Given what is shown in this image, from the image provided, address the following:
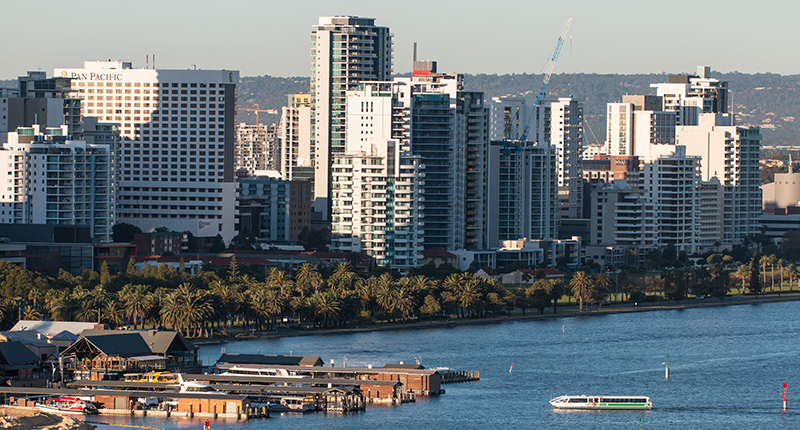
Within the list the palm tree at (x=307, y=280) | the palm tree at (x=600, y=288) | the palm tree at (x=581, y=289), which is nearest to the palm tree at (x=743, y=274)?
the palm tree at (x=600, y=288)

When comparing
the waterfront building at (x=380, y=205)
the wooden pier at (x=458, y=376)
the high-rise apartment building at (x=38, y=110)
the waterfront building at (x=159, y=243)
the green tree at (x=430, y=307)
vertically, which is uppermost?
the high-rise apartment building at (x=38, y=110)

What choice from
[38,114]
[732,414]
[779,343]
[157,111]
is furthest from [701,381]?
[157,111]

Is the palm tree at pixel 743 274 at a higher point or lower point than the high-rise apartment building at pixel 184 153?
lower

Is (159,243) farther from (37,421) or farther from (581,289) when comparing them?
(37,421)

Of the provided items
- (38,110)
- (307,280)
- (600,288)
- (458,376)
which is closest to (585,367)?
(458,376)

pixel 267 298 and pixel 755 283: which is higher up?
pixel 267 298

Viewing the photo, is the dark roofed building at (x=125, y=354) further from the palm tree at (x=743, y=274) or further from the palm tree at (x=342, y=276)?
the palm tree at (x=743, y=274)

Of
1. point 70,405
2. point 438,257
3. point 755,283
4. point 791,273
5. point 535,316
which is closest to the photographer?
point 70,405
